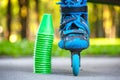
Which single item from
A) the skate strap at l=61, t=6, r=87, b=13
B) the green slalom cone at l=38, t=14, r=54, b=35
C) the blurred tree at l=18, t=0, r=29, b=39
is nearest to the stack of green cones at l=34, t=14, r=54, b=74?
the green slalom cone at l=38, t=14, r=54, b=35

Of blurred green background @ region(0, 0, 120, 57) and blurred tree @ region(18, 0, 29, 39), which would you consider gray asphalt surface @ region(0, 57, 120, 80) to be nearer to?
blurred green background @ region(0, 0, 120, 57)

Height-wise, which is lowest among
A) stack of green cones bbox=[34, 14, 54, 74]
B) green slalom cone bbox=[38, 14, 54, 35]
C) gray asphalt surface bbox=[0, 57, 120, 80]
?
gray asphalt surface bbox=[0, 57, 120, 80]

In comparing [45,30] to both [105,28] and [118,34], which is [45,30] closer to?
[105,28]

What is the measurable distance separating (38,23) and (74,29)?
78.8 feet

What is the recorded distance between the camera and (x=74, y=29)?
19.0ft

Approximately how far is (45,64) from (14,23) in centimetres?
4651

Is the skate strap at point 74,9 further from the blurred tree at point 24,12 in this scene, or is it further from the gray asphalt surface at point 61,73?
the blurred tree at point 24,12

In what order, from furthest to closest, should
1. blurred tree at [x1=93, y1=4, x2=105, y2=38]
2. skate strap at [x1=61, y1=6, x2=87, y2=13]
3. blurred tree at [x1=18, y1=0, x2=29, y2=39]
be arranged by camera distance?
blurred tree at [x1=93, y1=4, x2=105, y2=38] → blurred tree at [x1=18, y1=0, x2=29, y2=39] → skate strap at [x1=61, y1=6, x2=87, y2=13]

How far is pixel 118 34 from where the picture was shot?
149ft

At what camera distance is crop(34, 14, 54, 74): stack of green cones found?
6.02 metres

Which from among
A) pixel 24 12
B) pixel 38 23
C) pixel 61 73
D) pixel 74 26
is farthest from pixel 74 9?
pixel 38 23

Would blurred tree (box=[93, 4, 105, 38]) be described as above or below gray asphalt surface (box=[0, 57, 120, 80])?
above

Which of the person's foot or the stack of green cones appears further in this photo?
the stack of green cones

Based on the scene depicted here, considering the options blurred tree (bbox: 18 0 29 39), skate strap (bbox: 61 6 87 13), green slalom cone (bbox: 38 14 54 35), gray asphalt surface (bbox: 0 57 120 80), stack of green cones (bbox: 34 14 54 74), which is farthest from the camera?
blurred tree (bbox: 18 0 29 39)
